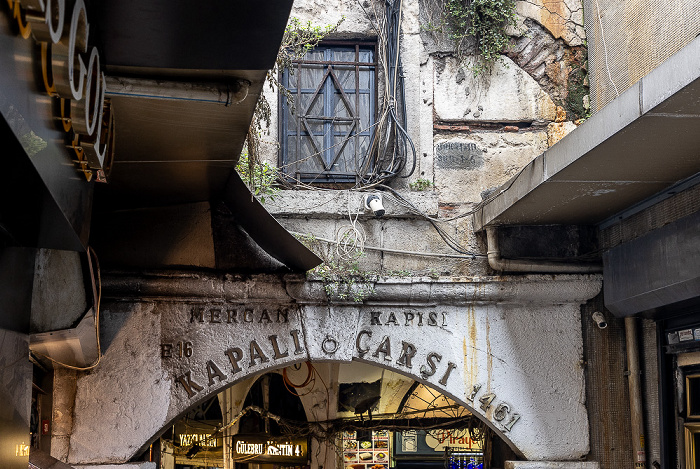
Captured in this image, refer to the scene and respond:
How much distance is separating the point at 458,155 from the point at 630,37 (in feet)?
5.35

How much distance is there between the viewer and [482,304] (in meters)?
6.04

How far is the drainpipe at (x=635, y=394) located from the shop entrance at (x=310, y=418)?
2413 millimetres

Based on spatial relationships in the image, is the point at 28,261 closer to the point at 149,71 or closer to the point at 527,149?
the point at 149,71

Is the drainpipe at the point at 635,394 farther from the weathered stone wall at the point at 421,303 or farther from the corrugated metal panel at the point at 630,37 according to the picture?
the corrugated metal panel at the point at 630,37

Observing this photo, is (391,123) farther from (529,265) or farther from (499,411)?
(499,411)

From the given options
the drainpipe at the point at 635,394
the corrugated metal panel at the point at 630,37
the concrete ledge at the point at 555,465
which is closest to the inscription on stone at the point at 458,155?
the corrugated metal panel at the point at 630,37

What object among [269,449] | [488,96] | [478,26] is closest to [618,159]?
[488,96]

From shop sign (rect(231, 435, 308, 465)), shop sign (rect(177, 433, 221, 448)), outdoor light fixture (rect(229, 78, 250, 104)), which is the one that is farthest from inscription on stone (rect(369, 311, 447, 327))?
shop sign (rect(177, 433, 221, 448))

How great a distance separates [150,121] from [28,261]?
93 centimetres

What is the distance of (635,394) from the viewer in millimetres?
5777

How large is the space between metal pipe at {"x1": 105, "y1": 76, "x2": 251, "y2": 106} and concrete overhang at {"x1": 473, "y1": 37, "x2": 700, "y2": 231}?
1.91 meters

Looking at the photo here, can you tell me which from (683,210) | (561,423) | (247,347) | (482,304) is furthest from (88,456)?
(683,210)

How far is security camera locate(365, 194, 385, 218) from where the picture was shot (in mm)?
6188

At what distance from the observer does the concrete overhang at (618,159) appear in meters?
3.63
